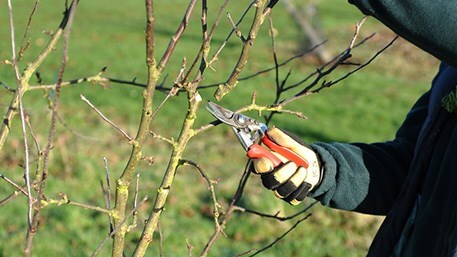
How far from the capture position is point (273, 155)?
2.04 m

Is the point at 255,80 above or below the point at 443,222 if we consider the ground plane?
below

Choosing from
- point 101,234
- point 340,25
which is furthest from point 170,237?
point 340,25

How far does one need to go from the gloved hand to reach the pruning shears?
0.01 m

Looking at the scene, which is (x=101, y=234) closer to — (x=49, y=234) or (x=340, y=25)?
(x=49, y=234)

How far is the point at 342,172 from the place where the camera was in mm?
2273

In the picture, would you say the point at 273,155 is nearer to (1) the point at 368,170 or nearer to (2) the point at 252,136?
(2) the point at 252,136

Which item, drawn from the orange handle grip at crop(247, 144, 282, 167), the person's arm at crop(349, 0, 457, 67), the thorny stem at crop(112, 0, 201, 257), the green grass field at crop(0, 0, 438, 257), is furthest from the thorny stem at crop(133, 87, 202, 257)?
the green grass field at crop(0, 0, 438, 257)

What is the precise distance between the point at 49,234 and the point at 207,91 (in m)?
5.88

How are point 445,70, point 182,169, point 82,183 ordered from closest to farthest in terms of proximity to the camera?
point 445,70, point 82,183, point 182,169

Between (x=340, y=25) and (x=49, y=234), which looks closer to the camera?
(x=49, y=234)

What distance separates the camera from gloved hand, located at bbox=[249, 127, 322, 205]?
2.03 m

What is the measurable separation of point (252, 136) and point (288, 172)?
13cm

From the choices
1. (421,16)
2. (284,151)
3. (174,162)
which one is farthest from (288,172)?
(421,16)

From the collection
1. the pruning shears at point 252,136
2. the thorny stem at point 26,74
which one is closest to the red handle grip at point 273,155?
the pruning shears at point 252,136
